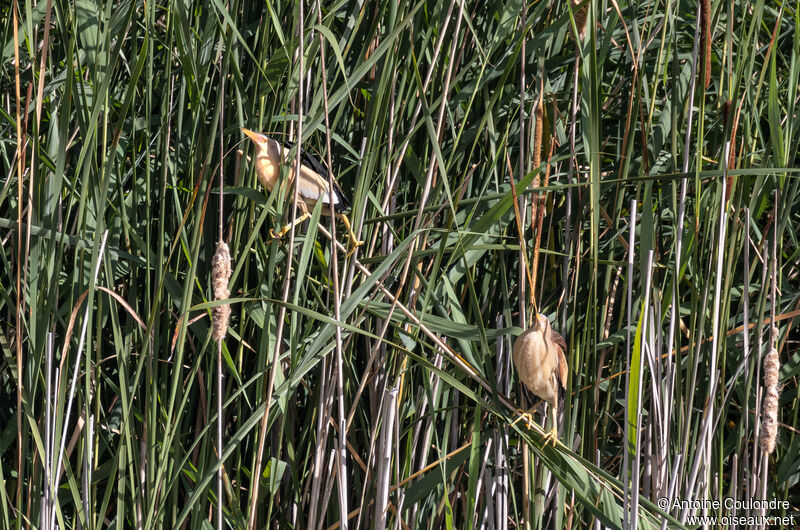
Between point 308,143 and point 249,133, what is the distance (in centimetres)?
18

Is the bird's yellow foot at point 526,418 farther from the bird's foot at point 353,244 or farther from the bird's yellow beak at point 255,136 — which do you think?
the bird's yellow beak at point 255,136

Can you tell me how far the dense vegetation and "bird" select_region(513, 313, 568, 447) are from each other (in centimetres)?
4

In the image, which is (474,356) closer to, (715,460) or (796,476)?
(715,460)

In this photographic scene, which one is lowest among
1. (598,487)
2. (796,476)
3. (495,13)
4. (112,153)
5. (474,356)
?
(796,476)

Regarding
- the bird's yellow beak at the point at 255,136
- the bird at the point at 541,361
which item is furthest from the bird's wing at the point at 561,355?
the bird's yellow beak at the point at 255,136

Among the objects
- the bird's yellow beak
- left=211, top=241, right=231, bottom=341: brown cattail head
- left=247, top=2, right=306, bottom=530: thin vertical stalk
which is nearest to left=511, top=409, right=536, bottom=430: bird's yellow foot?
left=247, top=2, right=306, bottom=530: thin vertical stalk

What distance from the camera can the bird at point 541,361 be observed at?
1.06 m

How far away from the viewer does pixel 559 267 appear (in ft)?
4.52

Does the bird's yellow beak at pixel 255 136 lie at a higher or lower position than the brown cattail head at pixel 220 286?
higher

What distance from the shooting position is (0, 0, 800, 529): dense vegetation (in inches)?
A: 40.5

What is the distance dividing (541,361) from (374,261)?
281mm

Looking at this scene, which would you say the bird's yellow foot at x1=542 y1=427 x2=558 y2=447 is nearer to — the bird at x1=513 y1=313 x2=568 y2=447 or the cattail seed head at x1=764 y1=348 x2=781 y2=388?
the bird at x1=513 y1=313 x2=568 y2=447

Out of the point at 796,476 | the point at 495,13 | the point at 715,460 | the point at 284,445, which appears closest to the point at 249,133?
the point at 495,13

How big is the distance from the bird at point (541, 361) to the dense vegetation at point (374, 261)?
4 cm
